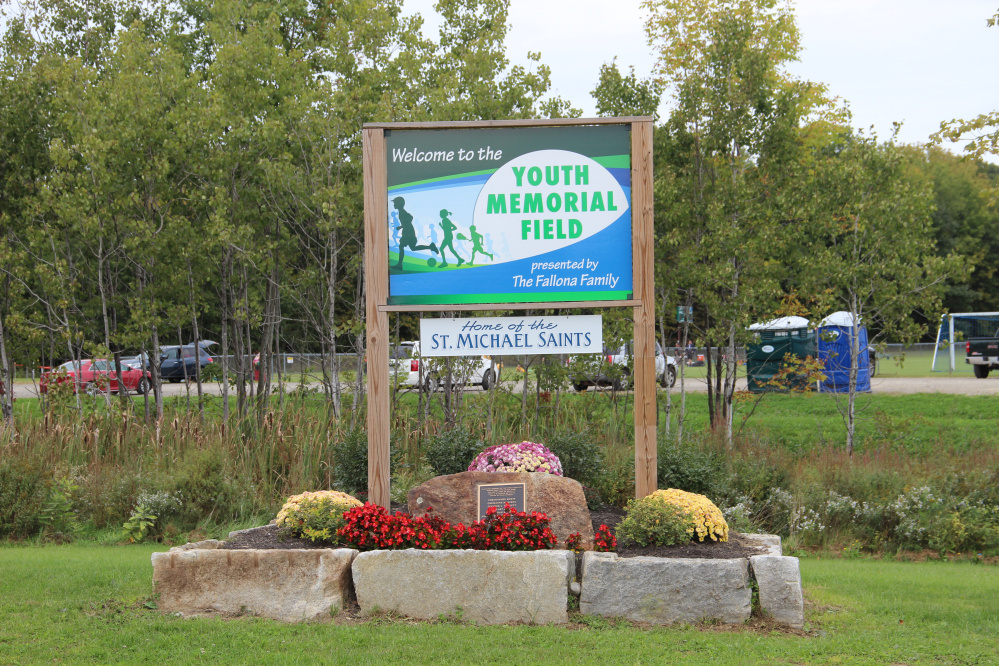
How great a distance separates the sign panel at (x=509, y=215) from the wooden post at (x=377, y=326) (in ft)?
0.34

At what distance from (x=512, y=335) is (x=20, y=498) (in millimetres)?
5871

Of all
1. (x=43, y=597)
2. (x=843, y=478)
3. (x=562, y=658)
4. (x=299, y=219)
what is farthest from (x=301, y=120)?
(x=562, y=658)

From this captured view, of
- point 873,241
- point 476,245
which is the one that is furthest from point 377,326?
point 873,241

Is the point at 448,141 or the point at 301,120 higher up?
the point at 301,120

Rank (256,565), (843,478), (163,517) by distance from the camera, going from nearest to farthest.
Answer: (256,565) < (163,517) < (843,478)

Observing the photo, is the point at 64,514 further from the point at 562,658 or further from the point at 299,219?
the point at 562,658

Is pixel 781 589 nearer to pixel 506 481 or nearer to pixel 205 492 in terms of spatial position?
pixel 506 481

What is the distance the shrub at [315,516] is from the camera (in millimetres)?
6238

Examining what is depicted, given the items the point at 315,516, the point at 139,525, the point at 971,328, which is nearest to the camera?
the point at 315,516

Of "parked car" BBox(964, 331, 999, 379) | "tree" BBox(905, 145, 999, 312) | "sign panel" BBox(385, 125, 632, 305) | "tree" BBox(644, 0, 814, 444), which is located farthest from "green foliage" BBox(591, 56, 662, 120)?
"tree" BBox(905, 145, 999, 312)

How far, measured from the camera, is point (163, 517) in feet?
29.9

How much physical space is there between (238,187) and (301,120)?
1497mm

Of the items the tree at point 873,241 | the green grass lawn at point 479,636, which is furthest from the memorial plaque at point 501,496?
the tree at point 873,241

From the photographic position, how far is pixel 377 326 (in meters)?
6.90
